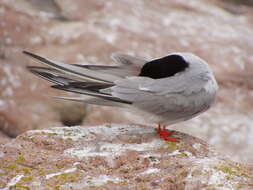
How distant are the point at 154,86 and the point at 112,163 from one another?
3.47 ft

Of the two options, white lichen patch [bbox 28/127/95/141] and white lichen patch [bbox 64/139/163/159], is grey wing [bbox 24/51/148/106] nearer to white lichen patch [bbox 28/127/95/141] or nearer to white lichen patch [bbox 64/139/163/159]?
white lichen patch [bbox 28/127/95/141]

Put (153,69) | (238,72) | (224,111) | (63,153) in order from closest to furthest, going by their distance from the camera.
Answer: (63,153) → (153,69) → (224,111) → (238,72)

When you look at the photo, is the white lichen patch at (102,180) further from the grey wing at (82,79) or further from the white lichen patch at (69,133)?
the grey wing at (82,79)

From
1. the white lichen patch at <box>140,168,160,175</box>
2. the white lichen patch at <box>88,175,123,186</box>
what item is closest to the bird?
the white lichen patch at <box>140,168,160,175</box>

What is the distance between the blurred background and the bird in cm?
349

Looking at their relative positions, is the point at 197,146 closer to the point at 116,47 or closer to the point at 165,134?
the point at 165,134

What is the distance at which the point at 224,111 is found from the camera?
377 inches

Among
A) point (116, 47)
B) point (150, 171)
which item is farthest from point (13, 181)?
point (116, 47)

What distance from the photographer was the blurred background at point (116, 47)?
906 centimetres

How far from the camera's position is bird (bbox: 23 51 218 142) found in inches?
199

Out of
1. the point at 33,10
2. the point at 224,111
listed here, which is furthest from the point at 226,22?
the point at 33,10

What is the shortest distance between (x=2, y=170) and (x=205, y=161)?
1889 millimetres

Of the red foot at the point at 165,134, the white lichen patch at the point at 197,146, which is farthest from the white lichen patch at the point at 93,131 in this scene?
the white lichen patch at the point at 197,146

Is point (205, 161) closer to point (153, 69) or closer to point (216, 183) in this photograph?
point (216, 183)
